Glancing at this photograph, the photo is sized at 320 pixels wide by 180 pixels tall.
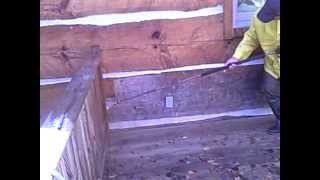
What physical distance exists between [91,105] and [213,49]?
1225mm

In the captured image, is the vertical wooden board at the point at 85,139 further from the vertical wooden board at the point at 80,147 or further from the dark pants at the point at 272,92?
the dark pants at the point at 272,92

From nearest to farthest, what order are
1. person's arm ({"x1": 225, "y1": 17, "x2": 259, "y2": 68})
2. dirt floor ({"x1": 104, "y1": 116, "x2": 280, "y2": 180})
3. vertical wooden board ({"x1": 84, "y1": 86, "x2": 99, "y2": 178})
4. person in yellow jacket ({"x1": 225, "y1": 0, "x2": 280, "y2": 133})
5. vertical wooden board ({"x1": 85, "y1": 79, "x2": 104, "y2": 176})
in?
1. vertical wooden board ({"x1": 84, "y1": 86, "x2": 99, "y2": 178})
2. vertical wooden board ({"x1": 85, "y1": 79, "x2": 104, "y2": 176})
3. dirt floor ({"x1": 104, "y1": 116, "x2": 280, "y2": 180})
4. person in yellow jacket ({"x1": 225, "y1": 0, "x2": 280, "y2": 133})
5. person's arm ({"x1": 225, "y1": 17, "x2": 259, "y2": 68})

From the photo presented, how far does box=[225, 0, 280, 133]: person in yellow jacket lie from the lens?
10.7 feet

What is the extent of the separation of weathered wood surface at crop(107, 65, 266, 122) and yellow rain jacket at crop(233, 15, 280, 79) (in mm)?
212

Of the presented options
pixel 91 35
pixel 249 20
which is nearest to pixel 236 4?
pixel 249 20

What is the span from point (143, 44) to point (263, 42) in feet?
2.86

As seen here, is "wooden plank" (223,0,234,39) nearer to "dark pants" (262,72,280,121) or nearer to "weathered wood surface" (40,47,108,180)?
"dark pants" (262,72,280,121)

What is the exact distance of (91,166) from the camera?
8.04ft

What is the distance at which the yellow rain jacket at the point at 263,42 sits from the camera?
3.29m

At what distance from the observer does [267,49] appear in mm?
3373

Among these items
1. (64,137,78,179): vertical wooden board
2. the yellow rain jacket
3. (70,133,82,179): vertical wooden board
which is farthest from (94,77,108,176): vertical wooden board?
the yellow rain jacket

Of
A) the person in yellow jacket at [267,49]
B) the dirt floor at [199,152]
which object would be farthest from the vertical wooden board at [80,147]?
the person in yellow jacket at [267,49]

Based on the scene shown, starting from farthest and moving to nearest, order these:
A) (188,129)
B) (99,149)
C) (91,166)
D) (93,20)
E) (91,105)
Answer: (188,129), (93,20), (99,149), (91,105), (91,166)
